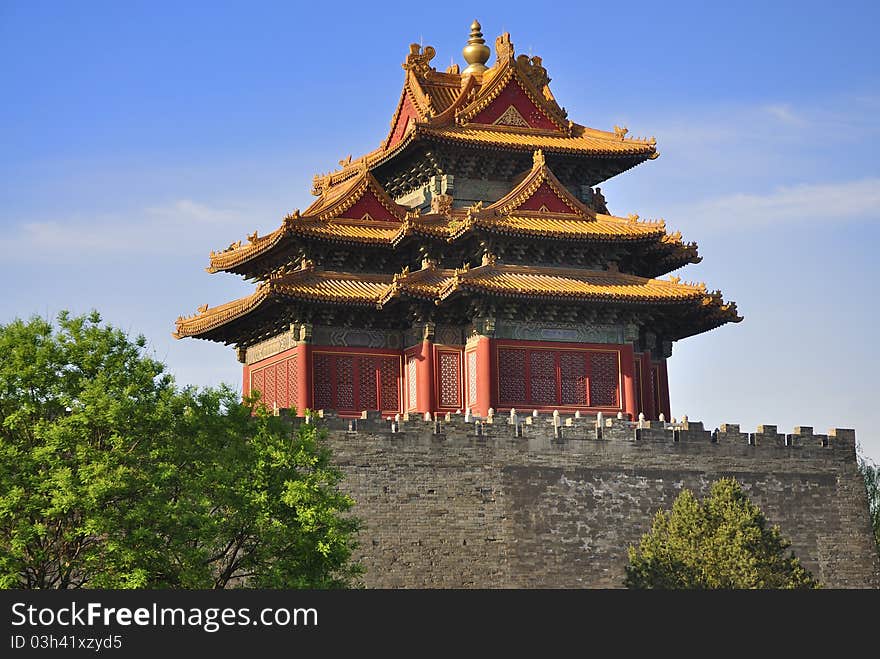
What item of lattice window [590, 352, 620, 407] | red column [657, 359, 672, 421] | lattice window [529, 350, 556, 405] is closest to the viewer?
lattice window [529, 350, 556, 405]

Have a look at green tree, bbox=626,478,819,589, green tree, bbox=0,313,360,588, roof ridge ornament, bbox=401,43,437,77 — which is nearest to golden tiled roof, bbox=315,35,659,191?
roof ridge ornament, bbox=401,43,437,77

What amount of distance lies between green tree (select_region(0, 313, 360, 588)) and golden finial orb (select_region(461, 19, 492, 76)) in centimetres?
2200

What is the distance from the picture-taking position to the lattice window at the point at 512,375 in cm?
4556

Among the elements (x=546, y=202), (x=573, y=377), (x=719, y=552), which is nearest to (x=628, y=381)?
(x=573, y=377)

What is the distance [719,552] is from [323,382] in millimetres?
13415

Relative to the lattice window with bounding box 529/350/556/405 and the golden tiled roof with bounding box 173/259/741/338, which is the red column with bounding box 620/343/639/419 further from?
the lattice window with bounding box 529/350/556/405

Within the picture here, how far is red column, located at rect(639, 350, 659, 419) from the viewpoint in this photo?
160ft

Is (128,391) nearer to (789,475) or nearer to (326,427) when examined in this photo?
(326,427)

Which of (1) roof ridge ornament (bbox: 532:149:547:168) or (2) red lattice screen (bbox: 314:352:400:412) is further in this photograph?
(1) roof ridge ornament (bbox: 532:149:547:168)

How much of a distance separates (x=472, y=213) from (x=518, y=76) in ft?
22.8

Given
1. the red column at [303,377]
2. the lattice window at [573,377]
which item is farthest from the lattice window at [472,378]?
the red column at [303,377]

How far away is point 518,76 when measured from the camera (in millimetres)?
51438

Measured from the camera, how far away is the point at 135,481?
32.5 metres

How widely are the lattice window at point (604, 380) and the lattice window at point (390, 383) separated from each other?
220 inches
